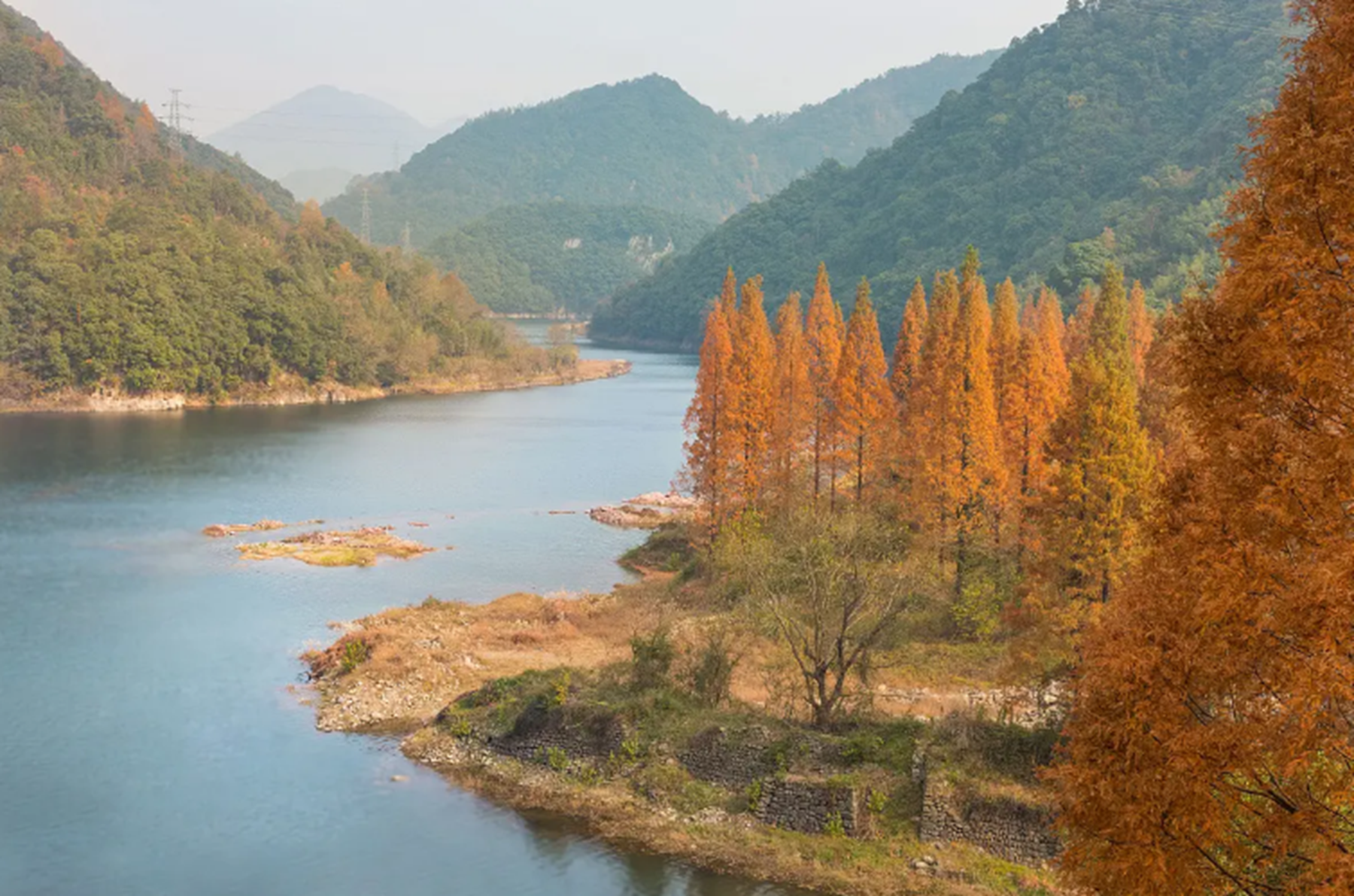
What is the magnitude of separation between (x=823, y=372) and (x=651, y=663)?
18841 millimetres

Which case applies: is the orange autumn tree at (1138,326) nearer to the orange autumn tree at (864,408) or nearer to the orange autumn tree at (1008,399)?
the orange autumn tree at (1008,399)

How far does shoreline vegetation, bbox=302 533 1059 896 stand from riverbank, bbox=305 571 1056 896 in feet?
0.13

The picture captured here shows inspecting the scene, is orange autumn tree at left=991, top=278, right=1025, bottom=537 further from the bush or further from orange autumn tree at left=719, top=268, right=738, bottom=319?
the bush

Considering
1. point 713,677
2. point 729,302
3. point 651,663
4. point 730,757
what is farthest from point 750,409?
point 730,757

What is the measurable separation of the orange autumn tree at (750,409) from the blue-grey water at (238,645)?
719 cm

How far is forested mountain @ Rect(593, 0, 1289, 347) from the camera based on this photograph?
100250 millimetres

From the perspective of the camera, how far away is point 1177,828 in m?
8.70

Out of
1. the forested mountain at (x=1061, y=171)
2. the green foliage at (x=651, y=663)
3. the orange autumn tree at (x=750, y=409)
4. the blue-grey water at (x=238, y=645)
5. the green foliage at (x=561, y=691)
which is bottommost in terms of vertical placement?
the blue-grey water at (x=238, y=645)

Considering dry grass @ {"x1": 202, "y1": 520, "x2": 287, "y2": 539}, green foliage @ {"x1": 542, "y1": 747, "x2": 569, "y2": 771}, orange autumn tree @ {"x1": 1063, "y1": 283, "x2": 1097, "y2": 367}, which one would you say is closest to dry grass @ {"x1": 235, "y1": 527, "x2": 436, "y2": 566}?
dry grass @ {"x1": 202, "y1": 520, "x2": 287, "y2": 539}

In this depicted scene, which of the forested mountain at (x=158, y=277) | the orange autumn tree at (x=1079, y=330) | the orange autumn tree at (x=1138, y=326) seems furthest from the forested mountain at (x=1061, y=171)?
the forested mountain at (x=158, y=277)

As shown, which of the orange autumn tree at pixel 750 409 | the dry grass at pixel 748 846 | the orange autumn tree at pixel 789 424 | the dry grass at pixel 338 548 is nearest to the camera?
the dry grass at pixel 748 846

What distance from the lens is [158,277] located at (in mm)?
94375

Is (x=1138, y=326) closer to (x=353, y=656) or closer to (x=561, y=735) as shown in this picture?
(x=353, y=656)

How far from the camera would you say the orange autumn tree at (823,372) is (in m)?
39.2
